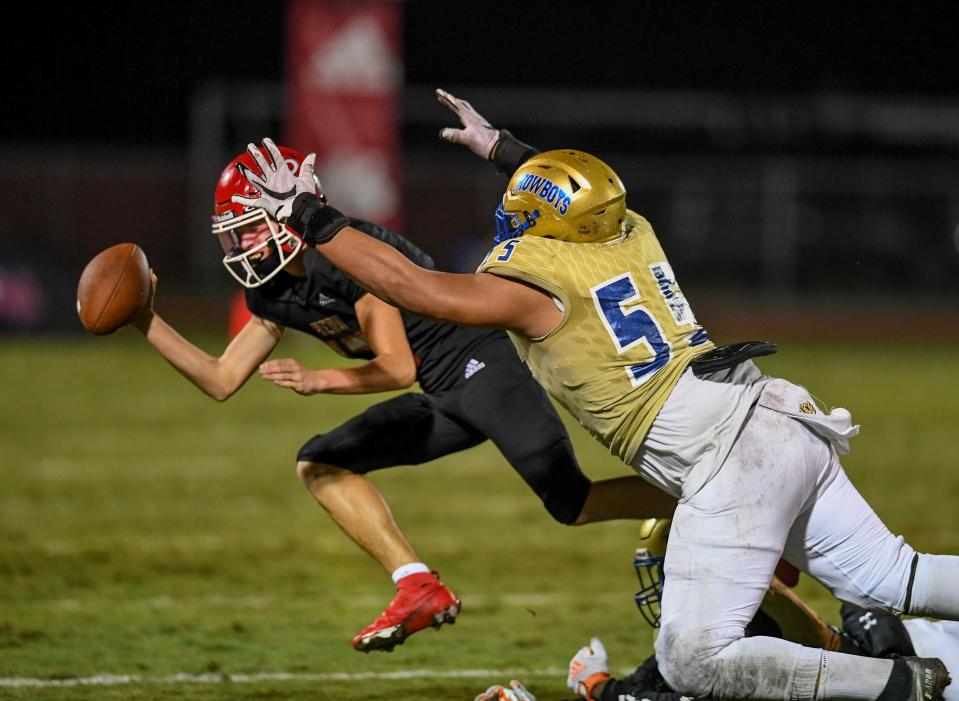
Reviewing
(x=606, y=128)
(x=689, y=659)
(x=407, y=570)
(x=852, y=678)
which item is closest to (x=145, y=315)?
(x=407, y=570)

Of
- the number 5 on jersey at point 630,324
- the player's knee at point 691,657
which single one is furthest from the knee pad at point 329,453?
the player's knee at point 691,657

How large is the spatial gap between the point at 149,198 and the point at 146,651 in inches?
548

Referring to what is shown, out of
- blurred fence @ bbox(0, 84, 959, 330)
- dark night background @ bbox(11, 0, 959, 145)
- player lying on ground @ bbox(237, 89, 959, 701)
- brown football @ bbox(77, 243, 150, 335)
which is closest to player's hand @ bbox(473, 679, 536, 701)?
player lying on ground @ bbox(237, 89, 959, 701)

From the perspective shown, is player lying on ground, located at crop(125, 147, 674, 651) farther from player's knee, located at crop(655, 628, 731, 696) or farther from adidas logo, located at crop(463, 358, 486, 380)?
player's knee, located at crop(655, 628, 731, 696)

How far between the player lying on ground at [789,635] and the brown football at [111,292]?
1599 mm

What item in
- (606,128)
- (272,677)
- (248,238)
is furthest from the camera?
(606,128)

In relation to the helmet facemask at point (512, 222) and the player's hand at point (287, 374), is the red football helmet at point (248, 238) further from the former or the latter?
the helmet facemask at point (512, 222)

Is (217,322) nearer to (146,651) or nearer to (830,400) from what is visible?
(830,400)

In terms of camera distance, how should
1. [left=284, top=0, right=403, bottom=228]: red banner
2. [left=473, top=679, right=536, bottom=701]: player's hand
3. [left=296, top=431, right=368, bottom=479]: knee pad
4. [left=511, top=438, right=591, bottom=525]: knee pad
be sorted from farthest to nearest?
[left=284, top=0, right=403, bottom=228]: red banner < [left=296, top=431, right=368, bottom=479]: knee pad < [left=511, top=438, right=591, bottom=525]: knee pad < [left=473, top=679, right=536, bottom=701]: player's hand

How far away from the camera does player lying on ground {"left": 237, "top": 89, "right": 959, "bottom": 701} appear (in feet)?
11.2

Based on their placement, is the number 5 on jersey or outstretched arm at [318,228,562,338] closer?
outstretched arm at [318,228,562,338]

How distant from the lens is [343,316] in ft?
14.9

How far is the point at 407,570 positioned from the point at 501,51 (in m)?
21.7

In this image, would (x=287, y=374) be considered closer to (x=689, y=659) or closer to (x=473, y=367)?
(x=473, y=367)
